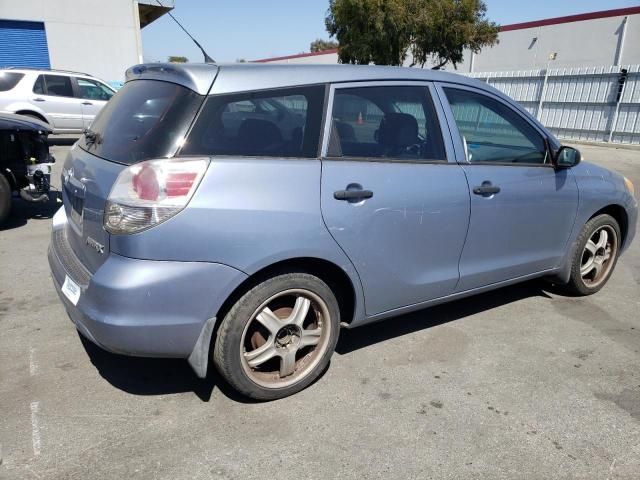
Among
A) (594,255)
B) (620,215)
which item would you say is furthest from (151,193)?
(620,215)

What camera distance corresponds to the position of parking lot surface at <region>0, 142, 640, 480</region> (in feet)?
7.73

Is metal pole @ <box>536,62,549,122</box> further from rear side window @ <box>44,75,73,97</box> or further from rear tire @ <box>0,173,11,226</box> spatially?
rear tire @ <box>0,173,11,226</box>

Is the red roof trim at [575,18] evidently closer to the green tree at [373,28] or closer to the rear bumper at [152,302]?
the green tree at [373,28]

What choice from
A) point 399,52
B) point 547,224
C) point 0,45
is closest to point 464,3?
point 399,52

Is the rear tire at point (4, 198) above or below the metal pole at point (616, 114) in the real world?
below

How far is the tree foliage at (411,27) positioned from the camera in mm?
22375

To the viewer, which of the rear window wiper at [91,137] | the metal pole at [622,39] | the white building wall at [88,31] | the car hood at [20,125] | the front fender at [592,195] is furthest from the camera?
the metal pole at [622,39]

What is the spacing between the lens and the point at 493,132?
11.9 feet

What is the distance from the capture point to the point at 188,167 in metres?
2.35

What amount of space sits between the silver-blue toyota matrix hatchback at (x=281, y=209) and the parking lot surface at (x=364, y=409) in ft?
1.07

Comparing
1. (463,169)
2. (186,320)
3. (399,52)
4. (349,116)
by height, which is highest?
(399,52)

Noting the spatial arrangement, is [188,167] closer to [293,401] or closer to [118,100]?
[118,100]

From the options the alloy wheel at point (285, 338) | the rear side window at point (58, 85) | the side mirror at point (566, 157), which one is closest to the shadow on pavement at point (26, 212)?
the alloy wheel at point (285, 338)

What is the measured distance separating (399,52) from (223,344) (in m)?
23.7
